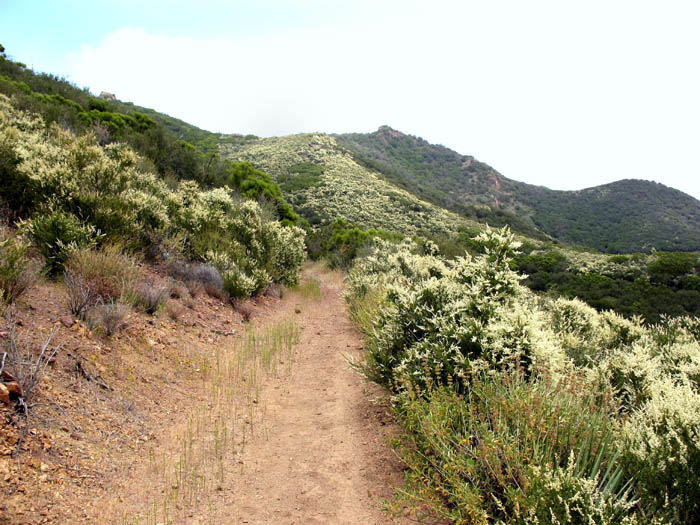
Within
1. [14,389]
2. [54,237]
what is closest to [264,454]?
[14,389]

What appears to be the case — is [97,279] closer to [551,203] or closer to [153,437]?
[153,437]

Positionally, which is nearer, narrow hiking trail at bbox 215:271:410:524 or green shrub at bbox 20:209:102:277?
narrow hiking trail at bbox 215:271:410:524

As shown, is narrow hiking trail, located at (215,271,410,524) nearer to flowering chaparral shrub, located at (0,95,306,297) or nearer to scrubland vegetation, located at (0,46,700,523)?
scrubland vegetation, located at (0,46,700,523)

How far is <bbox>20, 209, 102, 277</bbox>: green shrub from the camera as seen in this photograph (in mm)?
5734

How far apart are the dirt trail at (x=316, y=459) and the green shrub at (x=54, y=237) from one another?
12.2ft

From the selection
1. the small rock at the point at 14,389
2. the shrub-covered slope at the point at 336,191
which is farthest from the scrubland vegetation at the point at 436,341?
the shrub-covered slope at the point at 336,191

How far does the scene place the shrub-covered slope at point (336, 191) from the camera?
3725 centimetres

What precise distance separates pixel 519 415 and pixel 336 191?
1582 inches

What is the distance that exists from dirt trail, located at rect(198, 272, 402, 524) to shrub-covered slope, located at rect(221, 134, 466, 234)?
1116 inches

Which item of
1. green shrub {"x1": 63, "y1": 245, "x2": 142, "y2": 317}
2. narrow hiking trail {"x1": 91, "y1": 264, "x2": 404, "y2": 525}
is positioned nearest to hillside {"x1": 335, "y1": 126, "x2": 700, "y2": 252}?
narrow hiking trail {"x1": 91, "y1": 264, "x2": 404, "y2": 525}

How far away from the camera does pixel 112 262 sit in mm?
5730

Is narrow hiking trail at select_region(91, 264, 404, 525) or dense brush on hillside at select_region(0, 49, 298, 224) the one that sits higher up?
dense brush on hillside at select_region(0, 49, 298, 224)

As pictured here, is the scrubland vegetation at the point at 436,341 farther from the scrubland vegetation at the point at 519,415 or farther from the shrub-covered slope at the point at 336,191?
the shrub-covered slope at the point at 336,191

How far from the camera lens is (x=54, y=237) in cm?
585
